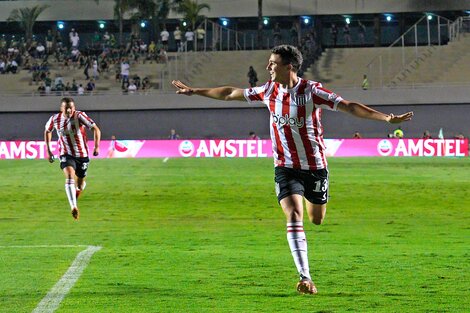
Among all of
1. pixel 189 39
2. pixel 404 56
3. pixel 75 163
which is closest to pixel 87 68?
pixel 189 39

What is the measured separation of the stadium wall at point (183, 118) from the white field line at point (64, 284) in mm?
52492

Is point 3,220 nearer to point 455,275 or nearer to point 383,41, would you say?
point 455,275

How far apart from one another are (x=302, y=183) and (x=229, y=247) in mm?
4392

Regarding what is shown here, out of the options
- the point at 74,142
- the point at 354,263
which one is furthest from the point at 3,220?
the point at 354,263

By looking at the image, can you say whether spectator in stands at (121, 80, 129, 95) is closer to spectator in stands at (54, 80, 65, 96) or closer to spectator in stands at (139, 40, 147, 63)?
spectator in stands at (139, 40, 147, 63)

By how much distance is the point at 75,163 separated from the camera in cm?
2152

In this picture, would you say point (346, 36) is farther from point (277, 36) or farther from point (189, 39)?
point (189, 39)

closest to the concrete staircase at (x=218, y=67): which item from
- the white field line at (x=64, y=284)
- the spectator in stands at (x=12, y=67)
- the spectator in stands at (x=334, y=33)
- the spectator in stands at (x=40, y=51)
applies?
the spectator in stands at (x=334, y=33)

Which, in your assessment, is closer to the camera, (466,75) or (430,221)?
(430,221)

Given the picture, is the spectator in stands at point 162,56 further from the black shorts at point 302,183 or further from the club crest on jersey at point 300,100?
the club crest on jersey at point 300,100

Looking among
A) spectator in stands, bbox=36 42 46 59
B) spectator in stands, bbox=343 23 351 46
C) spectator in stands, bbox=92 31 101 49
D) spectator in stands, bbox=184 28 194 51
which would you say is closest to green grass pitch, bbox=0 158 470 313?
spectator in stands, bbox=184 28 194 51

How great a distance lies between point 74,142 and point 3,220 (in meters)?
2.00

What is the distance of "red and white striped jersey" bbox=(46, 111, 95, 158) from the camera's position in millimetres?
21016

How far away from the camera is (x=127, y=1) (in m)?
74.2
